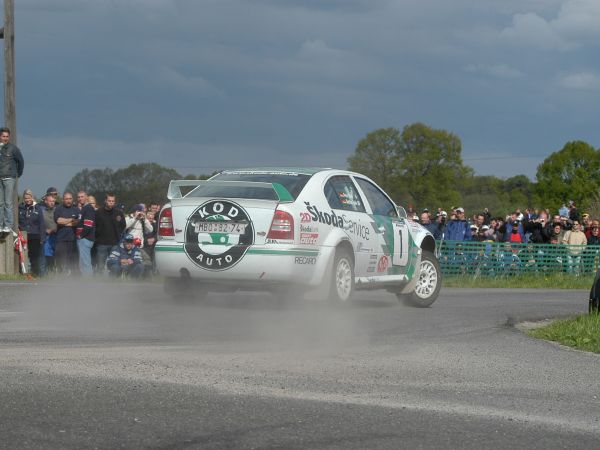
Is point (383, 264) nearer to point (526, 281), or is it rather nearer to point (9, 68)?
point (9, 68)

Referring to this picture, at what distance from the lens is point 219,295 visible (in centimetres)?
1526

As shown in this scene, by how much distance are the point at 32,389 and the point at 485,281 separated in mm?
19765

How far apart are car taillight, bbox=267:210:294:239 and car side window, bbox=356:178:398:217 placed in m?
2.18

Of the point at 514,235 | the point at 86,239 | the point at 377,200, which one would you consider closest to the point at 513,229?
the point at 514,235

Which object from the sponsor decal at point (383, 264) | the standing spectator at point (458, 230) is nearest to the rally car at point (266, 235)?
the sponsor decal at point (383, 264)

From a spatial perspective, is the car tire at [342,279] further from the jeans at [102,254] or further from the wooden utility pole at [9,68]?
the wooden utility pole at [9,68]

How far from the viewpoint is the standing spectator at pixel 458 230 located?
27984mm

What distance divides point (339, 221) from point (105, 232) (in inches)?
337

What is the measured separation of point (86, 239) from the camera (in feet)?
67.8

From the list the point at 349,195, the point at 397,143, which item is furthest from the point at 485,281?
the point at 397,143

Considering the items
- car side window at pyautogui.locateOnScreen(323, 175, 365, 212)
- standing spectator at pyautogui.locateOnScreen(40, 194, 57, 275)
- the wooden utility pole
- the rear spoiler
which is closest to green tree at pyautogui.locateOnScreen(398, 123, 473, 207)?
the wooden utility pole

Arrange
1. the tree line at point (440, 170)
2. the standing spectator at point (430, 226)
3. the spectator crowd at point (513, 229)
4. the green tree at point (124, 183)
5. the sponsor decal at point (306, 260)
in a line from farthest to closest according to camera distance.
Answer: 1. the tree line at point (440, 170)
2. the spectator crowd at point (513, 229)
3. the standing spectator at point (430, 226)
4. the green tree at point (124, 183)
5. the sponsor decal at point (306, 260)

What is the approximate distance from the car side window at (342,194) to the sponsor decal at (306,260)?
91cm

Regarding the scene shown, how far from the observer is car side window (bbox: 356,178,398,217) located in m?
14.4
